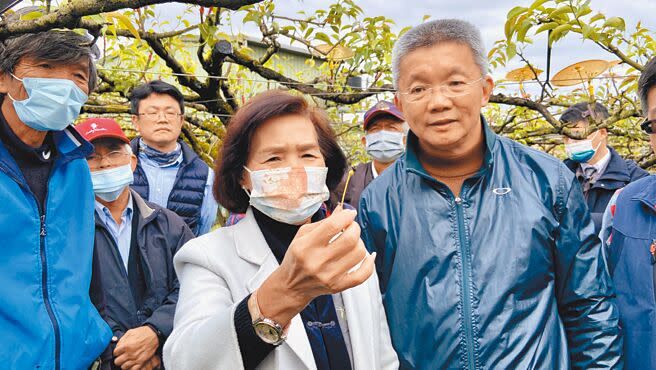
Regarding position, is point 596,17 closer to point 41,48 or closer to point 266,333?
point 266,333

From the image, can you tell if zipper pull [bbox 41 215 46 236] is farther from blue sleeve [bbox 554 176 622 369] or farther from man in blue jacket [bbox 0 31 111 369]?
blue sleeve [bbox 554 176 622 369]

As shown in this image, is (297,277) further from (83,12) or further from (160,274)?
(160,274)

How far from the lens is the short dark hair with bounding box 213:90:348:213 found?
5.59ft

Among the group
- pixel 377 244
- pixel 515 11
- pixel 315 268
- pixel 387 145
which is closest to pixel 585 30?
pixel 515 11

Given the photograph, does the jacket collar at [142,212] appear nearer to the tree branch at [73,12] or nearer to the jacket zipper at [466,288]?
the tree branch at [73,12]

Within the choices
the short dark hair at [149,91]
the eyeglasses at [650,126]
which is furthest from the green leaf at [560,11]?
the short dark hair at [149,91]

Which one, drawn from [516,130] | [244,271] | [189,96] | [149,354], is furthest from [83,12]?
[516,130]

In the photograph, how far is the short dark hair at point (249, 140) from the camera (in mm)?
1704

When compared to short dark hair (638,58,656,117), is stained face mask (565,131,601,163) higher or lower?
lower

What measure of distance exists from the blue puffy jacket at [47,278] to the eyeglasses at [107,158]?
76 cm

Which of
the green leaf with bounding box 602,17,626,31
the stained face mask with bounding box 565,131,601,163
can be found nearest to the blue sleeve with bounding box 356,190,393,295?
the green leaf with bounding box 602,17,626,31

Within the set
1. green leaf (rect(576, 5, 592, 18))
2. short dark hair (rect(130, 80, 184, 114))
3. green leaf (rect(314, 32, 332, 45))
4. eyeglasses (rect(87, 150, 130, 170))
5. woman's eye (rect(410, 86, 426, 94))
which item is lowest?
eyeglasses (rect(87, 150, 130, 170))

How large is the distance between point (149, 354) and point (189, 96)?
3582 mm

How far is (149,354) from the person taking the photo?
2.40 m
